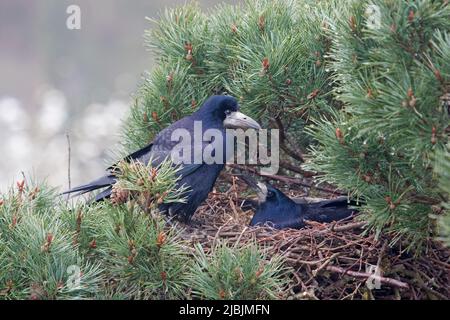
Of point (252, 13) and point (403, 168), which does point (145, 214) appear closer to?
point (403, 168)

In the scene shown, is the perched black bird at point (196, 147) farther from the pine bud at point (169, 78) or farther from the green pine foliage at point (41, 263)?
the green pine foliage at point (41, 263)

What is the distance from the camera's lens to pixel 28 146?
6840mm

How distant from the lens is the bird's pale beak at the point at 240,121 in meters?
3.92

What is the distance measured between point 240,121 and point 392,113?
1383 millimetres

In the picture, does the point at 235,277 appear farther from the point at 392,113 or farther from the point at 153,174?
the point at 392,113

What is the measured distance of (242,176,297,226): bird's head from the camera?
4.10 meters

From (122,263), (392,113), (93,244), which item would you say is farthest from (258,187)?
(392,113)

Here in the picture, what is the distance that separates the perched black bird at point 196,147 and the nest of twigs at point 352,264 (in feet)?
1.28

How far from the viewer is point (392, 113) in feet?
8.67

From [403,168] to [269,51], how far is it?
903 mm

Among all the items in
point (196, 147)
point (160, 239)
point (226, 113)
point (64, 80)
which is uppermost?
point (64, 80)

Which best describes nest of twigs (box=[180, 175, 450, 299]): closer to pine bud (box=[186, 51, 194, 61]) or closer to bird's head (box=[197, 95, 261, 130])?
bird's head (box=[197, 95, 261, 130])

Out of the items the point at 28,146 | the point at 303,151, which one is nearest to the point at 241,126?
the point at 303,151

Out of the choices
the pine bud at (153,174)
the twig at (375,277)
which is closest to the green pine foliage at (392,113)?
the twig at (375,277)
